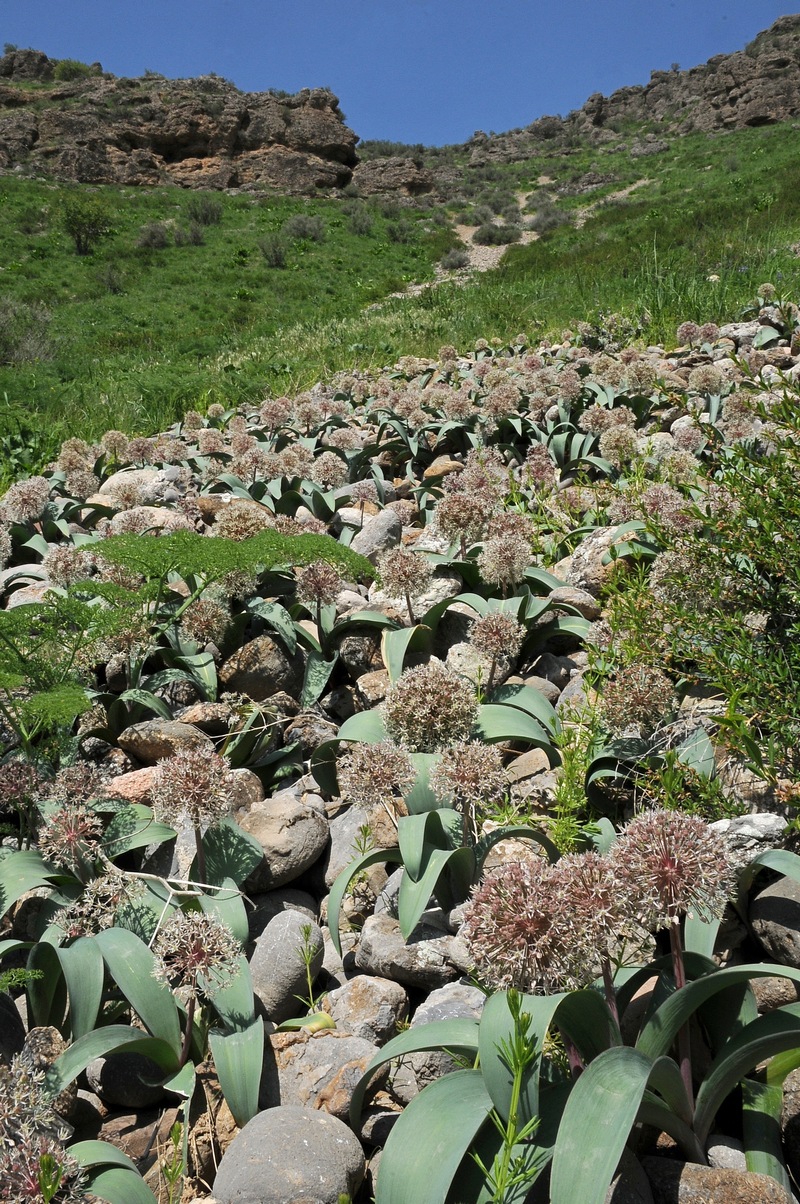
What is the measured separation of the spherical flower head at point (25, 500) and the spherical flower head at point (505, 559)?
9.28 feet

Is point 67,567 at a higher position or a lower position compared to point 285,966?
higher

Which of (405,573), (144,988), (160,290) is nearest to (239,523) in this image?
(405,573)

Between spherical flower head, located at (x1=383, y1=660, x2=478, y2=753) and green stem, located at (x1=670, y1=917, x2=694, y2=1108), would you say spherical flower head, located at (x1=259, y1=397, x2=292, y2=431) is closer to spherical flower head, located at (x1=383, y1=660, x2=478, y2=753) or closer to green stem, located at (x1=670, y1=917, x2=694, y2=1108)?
spherical flower head, located at (x1=383, y1=660, x2=478, y2=753)

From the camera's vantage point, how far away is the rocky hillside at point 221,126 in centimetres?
4822

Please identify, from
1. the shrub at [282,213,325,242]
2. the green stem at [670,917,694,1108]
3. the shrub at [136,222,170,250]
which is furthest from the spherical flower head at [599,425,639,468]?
the shrub at [282,213,325,242]

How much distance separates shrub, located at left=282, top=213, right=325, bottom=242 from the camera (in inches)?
1383

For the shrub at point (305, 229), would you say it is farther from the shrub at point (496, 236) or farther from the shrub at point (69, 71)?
the shrub at point (69, 71)

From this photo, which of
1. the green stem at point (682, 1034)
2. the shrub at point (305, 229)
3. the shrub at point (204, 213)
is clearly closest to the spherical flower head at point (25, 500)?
the green stem at point (682, 1034)

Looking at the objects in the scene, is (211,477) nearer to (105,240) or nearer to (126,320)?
(126,320)

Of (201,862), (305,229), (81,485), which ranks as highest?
(305,229)

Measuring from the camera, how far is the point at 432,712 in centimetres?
215

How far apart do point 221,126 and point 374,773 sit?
62.8 meters

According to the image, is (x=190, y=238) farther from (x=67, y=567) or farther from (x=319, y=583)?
(x=319, y=583)

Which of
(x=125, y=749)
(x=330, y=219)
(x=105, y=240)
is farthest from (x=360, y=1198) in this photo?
(x=330, y=219)
